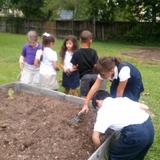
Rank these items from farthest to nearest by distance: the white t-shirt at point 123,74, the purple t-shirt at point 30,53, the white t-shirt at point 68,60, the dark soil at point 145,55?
the dark soil at point 145,55
the purple t-shirt at point 30,53
the white t-shirt at point 68,60
the white t-shirt at point 123,74

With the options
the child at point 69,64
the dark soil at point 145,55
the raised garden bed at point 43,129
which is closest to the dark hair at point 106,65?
the raised garden bed at point 43,129

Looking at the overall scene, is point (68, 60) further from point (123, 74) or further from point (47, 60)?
point (123, 74)

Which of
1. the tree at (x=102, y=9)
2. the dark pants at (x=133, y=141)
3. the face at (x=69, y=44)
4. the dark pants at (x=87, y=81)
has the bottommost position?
the dark pants at (x=133, y=141)

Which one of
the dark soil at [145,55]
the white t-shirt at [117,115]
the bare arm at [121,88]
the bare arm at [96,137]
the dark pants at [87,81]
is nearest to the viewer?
the white t-shirt at [117,115]

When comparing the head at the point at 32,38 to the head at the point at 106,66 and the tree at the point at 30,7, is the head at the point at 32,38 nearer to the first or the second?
the head at the point at 106,66

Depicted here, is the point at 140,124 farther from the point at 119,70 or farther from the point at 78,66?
the point at 78,66

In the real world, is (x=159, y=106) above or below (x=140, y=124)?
below

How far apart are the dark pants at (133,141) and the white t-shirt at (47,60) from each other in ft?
11.2

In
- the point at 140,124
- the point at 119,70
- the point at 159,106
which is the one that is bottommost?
the point at 159,106

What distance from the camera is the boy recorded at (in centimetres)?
414

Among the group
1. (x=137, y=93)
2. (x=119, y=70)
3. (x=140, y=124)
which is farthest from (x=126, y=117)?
(x=137, y=93)

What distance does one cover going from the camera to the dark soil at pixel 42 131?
4539 mm

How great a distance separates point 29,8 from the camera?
35.5 m

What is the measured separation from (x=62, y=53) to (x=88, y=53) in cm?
62
